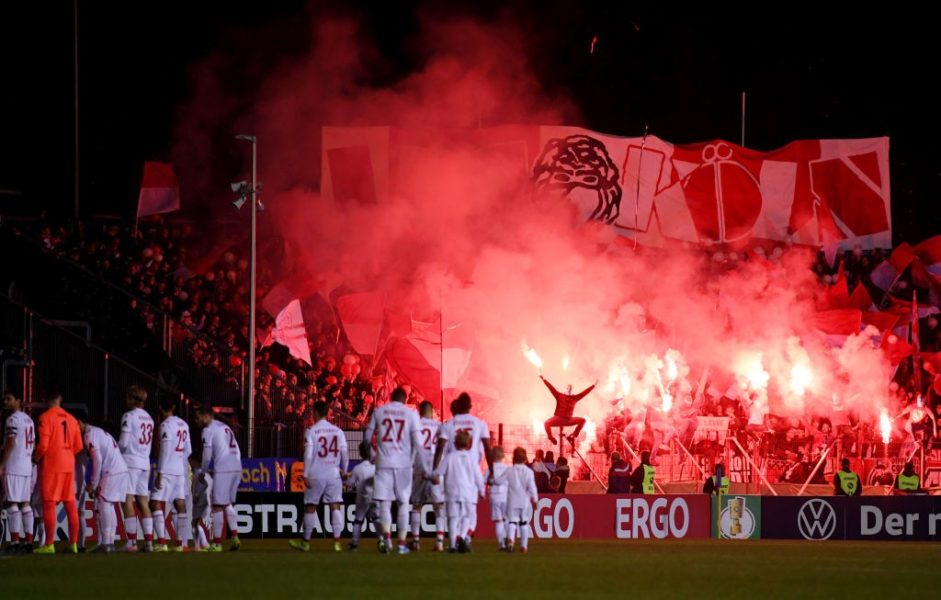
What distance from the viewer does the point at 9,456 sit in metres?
21.0

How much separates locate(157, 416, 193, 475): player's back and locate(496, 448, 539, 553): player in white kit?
463cm

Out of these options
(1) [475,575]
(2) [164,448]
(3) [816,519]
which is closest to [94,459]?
(2) [164,448]

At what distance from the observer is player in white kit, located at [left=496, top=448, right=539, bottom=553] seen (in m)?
22.1

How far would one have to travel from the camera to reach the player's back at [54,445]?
826 inches

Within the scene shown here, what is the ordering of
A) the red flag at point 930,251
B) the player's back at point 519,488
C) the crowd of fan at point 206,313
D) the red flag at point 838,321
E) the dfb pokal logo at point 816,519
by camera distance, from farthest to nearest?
the red flag at point 930,251
the red flag at point 838,321
the crowd of fan at point 206,313
the dfb pokal logo at point 816,519
the player's back at point 519,488

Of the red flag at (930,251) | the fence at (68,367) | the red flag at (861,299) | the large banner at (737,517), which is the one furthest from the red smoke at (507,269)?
the large banner at (737,517)

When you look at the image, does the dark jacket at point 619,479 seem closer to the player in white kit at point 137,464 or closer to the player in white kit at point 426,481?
the player in white kit at point 426,481

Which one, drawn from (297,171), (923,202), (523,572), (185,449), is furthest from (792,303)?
(523,572)

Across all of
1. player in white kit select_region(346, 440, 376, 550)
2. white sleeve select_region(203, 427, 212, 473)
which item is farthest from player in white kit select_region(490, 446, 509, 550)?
white sleeve select_region(203, 427, 212, 473)

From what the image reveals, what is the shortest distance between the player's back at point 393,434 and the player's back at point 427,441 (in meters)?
0.68

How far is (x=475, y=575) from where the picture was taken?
1605 cm

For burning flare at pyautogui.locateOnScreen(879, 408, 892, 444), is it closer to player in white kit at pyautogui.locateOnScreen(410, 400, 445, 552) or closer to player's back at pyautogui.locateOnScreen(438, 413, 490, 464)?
player in white kit at pyautogui.locateOnScreen(410, 400, 445, 552)

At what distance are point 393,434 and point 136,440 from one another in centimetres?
406

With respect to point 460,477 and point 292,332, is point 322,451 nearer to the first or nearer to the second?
point 460,477
